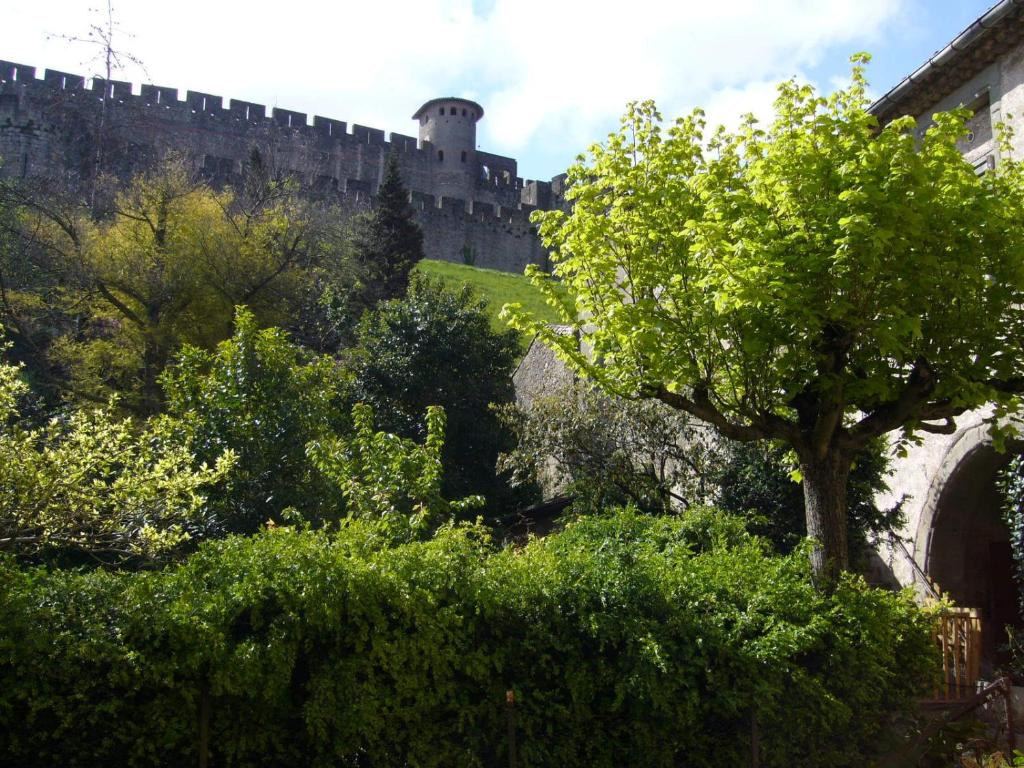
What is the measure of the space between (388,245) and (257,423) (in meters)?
17.0

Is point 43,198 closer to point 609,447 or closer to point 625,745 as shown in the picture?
point 609,447

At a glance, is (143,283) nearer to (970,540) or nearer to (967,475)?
(967,475)

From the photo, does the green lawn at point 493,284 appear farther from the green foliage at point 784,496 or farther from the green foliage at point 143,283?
the green foliage at point 784,496

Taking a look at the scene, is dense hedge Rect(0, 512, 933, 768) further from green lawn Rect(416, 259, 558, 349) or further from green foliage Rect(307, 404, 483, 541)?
green lawn Rect(416, 259, 558, 349)

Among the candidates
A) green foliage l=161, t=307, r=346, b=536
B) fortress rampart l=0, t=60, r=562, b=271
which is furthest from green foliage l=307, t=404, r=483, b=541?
fortress rampart l=0, t=60, r=562, b=271

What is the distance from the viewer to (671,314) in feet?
30.5

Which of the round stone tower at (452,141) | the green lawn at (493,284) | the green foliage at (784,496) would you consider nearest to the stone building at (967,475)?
the green foliage at (784,496)

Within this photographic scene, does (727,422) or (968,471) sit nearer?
(727,422)

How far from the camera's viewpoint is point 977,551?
13.6m

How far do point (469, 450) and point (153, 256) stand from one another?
8901 millimetres

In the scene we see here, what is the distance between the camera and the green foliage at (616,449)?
14277 mm

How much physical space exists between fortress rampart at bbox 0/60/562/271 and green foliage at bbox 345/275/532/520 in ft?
58.6

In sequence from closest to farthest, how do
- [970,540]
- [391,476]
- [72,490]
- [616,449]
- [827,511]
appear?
[72,490] → [827,511] → [391,476] → [970,540] → [616,449]

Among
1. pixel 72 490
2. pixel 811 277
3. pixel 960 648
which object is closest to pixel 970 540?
pixel 960 648
